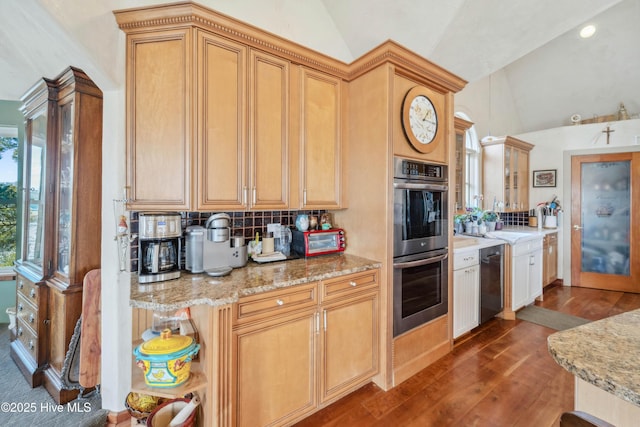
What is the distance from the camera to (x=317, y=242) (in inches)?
84.0

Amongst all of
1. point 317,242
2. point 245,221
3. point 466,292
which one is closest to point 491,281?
point 466,292

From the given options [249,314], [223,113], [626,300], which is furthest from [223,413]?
[626,300]

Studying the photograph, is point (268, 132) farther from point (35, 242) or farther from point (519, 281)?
point (519, 281)

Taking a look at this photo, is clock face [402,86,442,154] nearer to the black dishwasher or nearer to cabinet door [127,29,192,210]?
the black dishwasher

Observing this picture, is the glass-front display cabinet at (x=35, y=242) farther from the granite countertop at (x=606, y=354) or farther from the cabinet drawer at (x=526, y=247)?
the cabinet drawer at (x=526, y=247)

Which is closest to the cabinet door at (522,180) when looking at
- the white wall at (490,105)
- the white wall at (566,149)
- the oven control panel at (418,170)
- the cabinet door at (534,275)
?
the white wall at (566,149)

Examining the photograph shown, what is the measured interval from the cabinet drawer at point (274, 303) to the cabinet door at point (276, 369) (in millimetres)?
49

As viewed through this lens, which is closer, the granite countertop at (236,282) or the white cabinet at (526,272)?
the granite countertop at (236,282)

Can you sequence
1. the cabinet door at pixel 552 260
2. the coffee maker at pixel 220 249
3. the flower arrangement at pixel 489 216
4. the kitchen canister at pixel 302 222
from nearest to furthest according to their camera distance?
the coffee maker at pixel 220 249 → the kitchen canister at pixel 302 222 → the flower arrangement at pixel 489 216 → the cabinet door at pixel 552 260

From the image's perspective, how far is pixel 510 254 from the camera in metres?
3.11

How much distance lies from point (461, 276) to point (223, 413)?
2.28 m

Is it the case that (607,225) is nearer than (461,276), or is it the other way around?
(461,276)

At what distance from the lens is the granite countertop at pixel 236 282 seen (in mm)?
1276

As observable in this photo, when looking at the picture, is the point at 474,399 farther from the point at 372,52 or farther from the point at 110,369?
the point at 372,52
